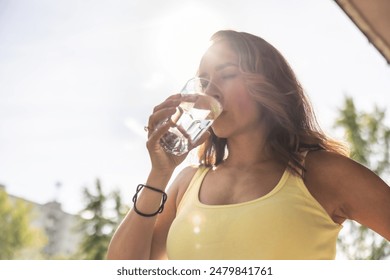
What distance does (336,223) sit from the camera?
111 cm

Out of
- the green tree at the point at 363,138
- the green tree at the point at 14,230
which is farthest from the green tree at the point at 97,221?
the green tree at the point at 363,138

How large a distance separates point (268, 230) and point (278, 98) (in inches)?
15.5

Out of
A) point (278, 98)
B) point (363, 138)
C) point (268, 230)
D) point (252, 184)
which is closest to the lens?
point (268, 230)

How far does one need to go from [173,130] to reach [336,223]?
0.48m

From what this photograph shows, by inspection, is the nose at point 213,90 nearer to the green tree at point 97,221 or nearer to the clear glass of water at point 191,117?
the clear glass of water at point 191,117

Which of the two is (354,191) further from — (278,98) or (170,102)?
(170,102)

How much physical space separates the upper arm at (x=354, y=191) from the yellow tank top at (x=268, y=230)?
0.14 feet

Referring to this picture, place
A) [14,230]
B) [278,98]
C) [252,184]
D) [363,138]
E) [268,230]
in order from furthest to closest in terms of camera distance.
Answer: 1. [14,230]
2. [363,138]
3. [278,98]
4. [252,184]
5. [268,230]

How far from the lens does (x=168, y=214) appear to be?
4.40 ft

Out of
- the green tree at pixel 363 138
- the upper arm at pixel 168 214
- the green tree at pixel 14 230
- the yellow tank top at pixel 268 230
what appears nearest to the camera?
the yellow tank top at pixel 268 230

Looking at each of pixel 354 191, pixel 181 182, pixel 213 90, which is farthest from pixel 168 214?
pixel 354 191

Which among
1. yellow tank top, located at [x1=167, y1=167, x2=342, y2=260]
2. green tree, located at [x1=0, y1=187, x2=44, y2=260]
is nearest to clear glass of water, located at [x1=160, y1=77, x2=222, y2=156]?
yellow tank top, located at [x1=167, y1=167, x2=342, y2=260]

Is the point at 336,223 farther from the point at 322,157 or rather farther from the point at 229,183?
the point at 229,183

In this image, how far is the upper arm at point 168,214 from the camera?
4.31 ft
